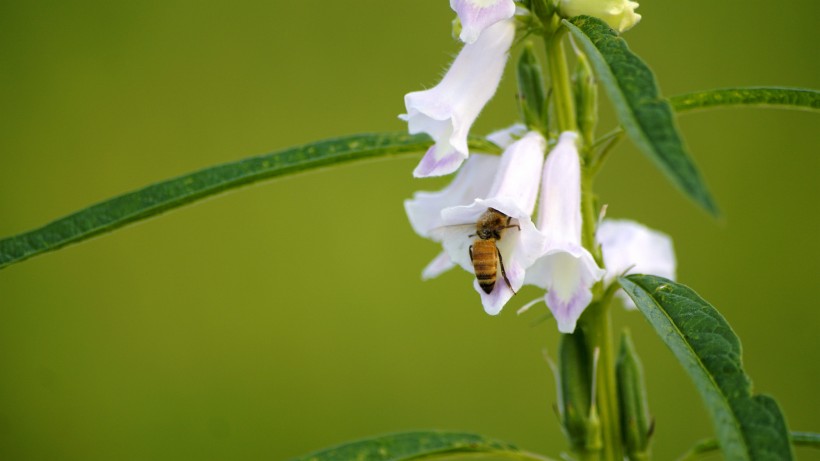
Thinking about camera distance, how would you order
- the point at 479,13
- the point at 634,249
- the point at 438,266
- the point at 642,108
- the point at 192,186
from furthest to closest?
the point at 634,249 → the point at 438,266 → the point at 192,186 → the point at 479,13 → the point at 642,108

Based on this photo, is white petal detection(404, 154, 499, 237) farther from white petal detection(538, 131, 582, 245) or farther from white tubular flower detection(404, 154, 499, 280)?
white petal detection(538, 131, 582, 245)

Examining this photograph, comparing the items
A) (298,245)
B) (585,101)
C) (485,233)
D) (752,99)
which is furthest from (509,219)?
(298,245)

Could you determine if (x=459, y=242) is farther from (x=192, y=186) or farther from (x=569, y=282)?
(x=192, y=186)

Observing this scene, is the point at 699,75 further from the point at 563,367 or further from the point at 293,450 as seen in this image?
the point at 563,367

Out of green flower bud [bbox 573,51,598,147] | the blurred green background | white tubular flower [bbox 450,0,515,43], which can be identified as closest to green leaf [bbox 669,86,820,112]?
green flower bud [bbox 573,51,598,147]

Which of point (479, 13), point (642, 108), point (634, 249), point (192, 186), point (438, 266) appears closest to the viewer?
point (642, 108)

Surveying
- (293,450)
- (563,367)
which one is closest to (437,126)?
(563,367)
